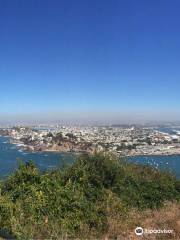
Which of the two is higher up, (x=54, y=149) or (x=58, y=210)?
(x=58, y=210)

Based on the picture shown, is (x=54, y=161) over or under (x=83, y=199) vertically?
under

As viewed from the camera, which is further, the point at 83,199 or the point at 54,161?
the point at 54,161

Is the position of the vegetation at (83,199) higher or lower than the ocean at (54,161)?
higher

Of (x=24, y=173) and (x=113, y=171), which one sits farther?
(x=113, y=171)

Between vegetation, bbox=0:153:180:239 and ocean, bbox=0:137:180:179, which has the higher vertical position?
vegetation, bbox=0:153:180:239

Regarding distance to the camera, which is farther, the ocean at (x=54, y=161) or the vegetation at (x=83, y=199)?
the ocean at (x=54, y=161)

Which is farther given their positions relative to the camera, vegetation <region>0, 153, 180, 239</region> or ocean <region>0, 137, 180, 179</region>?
ocean <region>0, 137, 180, 179</region>

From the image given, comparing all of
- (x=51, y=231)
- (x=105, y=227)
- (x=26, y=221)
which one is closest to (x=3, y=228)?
(x=26, y=221)

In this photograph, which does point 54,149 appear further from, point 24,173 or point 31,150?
point 24,173
